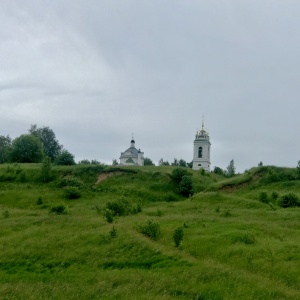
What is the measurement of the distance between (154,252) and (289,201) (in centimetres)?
2125

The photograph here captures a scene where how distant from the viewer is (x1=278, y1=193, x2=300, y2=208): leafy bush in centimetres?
4131

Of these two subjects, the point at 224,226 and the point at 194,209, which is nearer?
the point at 224,226

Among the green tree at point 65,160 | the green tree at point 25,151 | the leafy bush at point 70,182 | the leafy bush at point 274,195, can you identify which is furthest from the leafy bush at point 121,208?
the green tree at point 25,151

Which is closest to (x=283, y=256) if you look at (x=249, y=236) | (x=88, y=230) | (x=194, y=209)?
(x=249, y=236)

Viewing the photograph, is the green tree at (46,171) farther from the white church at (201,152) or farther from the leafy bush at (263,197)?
the white church at (201,152)

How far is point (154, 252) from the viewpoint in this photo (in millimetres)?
24500

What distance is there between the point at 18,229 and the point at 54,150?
72.5m

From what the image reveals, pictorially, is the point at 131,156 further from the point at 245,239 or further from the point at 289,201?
the point at 245,239

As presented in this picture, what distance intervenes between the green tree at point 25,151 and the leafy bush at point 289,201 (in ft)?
168

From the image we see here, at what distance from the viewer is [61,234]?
2931cm

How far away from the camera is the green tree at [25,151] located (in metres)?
80.1

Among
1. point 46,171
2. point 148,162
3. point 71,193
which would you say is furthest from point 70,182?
point 148,162

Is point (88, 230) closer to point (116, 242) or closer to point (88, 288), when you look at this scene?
point (116, 242)

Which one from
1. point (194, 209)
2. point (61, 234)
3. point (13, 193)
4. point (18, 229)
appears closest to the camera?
point (61, 234)
